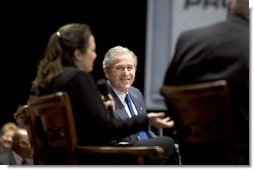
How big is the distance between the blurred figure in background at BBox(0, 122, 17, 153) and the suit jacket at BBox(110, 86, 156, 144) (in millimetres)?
500

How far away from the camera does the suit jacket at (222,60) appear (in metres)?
2.38

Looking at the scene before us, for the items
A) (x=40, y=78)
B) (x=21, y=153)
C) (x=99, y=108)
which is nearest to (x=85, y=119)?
(x=99, y=108)

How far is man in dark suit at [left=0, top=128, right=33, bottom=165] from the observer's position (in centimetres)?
282

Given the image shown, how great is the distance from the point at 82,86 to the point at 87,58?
119 millimetres

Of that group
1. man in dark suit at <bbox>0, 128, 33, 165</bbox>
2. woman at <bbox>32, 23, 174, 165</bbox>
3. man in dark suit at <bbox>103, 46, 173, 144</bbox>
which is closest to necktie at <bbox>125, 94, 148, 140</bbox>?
man in dark suit at <bbox>103, 46, 173, 144</bbox>

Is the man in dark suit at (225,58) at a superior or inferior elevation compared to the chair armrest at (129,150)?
superior

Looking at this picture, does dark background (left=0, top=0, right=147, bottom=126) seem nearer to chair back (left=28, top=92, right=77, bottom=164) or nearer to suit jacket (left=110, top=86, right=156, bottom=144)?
suit jacket (left=110, top=86, right=156, bottom=144)

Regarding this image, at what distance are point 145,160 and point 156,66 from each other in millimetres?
396

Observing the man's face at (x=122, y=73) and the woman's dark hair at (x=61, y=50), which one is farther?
the man's face at (x=122, y=73)

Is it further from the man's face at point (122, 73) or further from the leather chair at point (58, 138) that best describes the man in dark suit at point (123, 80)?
the leather chair at point (58, 138)

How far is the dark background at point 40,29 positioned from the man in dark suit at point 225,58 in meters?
0.31

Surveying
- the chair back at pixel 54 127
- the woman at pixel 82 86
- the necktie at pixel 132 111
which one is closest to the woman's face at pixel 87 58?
the woman at pixel 82 86

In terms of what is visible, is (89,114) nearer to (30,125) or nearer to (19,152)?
(30,125)

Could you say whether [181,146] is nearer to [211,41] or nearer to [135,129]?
[135,129]
